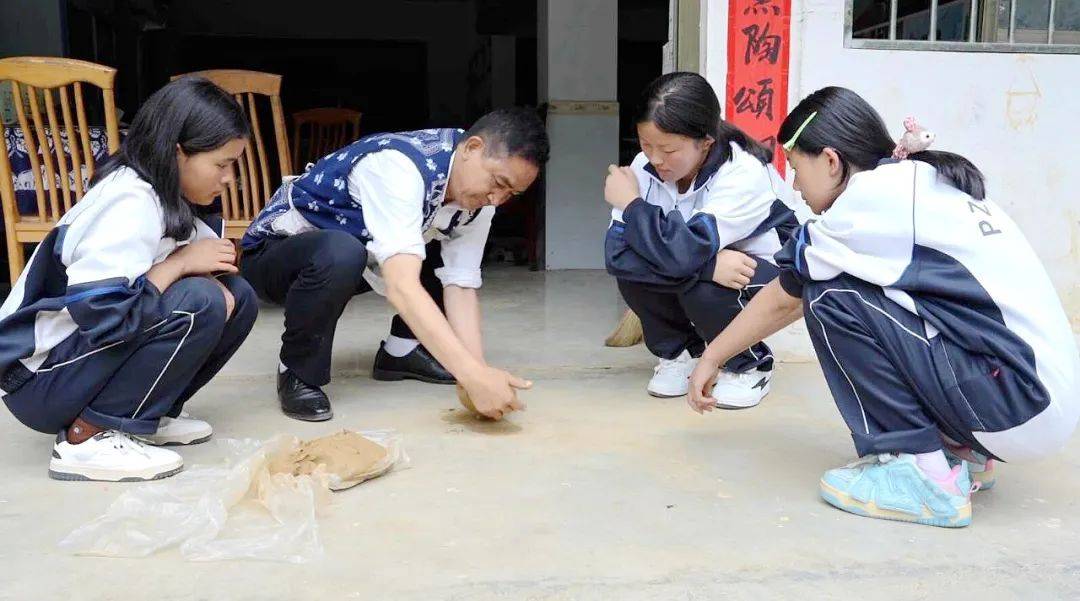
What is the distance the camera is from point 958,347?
4.95 ft

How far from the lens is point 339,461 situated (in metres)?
1.67

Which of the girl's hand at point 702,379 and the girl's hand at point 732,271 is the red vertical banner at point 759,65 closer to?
the girl's hand at point 732,271

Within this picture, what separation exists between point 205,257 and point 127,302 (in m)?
0.25

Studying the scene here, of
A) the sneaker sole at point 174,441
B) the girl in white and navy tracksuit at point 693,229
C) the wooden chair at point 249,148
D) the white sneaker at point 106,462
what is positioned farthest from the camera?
the wooden chair at point 249,148

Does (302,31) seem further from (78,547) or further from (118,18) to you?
(78,547)

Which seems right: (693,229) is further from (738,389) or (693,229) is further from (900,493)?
(900,493)

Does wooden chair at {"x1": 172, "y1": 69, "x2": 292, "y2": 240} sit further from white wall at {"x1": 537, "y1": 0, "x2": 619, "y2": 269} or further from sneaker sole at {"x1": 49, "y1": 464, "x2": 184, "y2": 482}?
white wall at {"x1": 537, "y1": 0, "x2": 619, "y2": 269}

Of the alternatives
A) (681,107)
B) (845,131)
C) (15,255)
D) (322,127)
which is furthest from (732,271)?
(322,127)

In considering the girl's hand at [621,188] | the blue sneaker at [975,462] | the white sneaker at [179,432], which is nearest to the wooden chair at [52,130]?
the white sneaker at [179,432]

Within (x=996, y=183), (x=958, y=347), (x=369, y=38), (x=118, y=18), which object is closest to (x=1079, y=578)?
(x=958, y=347)

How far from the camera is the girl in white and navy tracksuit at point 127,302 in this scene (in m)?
1.60

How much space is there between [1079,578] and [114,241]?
162cm

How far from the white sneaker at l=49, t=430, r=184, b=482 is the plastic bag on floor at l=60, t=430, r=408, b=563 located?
4 cm

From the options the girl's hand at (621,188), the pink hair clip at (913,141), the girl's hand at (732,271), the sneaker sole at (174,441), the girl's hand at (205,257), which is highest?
the pink hair clip at (913,141)
